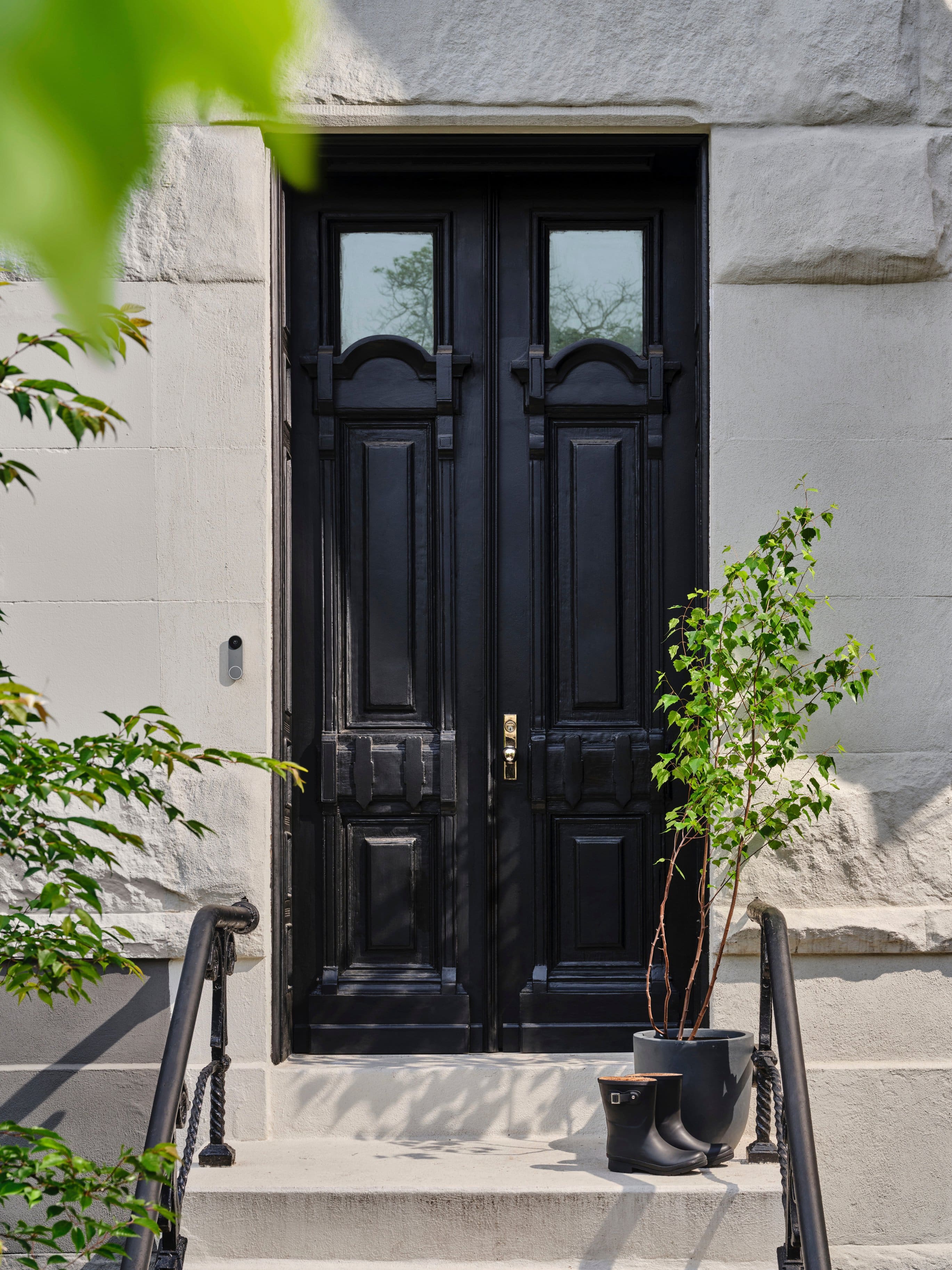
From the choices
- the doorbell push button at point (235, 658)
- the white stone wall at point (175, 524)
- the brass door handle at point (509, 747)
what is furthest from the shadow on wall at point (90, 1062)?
the brass door handle at point (509, 747)

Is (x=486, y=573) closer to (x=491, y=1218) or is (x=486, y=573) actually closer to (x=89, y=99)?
(x=491, y=1218)

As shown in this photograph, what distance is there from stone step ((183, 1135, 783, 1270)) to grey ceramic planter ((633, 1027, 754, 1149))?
0.14 metres

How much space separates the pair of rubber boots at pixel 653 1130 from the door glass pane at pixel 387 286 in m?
2.67

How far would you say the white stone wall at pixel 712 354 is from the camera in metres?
4.13

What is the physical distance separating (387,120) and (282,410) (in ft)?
3.49

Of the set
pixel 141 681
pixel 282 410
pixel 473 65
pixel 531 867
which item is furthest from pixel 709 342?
pixel 141 681

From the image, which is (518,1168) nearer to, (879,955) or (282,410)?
(879,955)

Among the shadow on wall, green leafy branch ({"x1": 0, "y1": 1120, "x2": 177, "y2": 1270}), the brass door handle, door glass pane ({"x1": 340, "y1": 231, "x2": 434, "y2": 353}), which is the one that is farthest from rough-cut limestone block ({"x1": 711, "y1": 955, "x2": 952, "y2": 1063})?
door glass pane ({"x1": 340, "y1": 231, "x2": 434, "y2": 353})

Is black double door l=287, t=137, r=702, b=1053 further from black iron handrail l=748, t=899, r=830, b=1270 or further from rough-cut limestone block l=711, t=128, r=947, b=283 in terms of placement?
black iron handrail l=748, t=899, r=830, b=1270

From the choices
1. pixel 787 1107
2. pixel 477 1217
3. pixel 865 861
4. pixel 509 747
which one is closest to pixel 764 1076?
pixel 787 1107

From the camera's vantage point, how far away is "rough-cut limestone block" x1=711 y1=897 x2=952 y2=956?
395cm

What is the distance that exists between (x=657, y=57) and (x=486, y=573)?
6.19 ft

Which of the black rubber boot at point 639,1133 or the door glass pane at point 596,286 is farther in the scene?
the door glass pane at point 596,286

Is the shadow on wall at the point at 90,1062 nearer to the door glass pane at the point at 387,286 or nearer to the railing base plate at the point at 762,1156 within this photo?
the railing base plate at the point at 762,1156
